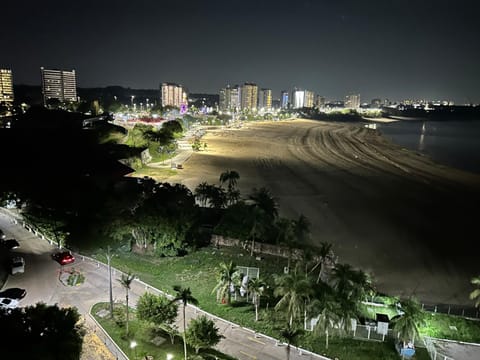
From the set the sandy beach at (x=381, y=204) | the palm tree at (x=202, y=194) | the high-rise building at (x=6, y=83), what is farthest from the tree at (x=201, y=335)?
the high-rise building at (x=6, y=83)

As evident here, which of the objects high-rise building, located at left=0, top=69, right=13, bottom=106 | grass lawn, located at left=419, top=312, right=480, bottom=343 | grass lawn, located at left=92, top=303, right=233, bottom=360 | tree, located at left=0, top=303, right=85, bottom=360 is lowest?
grass lawn, located at left=419, top=312, right=480, bottom=343

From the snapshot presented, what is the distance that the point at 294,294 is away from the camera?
59.2ft

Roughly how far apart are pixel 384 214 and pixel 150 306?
30858 millimetres

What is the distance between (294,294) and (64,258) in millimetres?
15329

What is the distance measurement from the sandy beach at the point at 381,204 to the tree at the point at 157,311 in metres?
15.1

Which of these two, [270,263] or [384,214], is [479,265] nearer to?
[384,214]

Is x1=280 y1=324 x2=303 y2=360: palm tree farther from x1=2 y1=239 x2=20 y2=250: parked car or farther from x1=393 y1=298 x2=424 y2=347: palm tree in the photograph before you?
x1=2 y1=239 x2=20 y2=250: parked car

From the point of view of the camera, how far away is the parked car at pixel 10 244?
85.0 feet

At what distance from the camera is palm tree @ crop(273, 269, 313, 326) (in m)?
17.9

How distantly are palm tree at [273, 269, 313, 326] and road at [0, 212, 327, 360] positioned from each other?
1709 millimetres

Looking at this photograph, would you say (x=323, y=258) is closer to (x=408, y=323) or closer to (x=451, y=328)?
(x=408, y=323)

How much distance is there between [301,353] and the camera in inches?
683

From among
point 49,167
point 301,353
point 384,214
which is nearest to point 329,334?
point 301,353

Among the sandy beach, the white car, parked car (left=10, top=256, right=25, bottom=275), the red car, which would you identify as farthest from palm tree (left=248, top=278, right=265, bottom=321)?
parked car (left=10, top=256, right=25, bottom=275)
